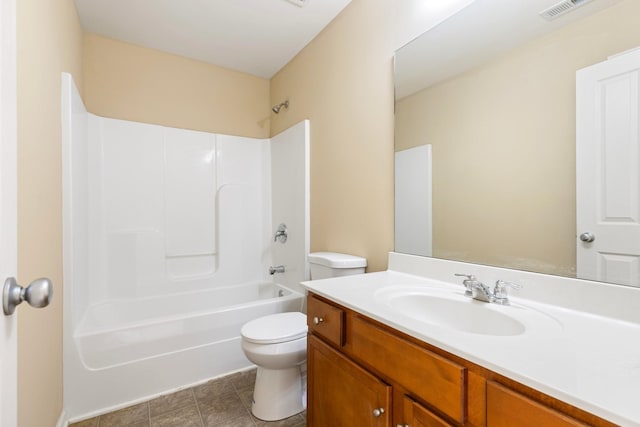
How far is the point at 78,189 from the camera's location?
1.90 meters

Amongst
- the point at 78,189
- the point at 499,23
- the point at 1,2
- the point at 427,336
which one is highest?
the point at 499,23

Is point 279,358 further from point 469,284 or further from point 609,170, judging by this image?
point 609,170

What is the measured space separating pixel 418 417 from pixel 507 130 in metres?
1.07

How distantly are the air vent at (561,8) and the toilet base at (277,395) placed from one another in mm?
1975

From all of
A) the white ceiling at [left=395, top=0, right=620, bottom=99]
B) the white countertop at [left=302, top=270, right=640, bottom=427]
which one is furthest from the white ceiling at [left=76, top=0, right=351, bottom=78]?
the white countertop at [left=302, top=270, right=640, bottom=427]

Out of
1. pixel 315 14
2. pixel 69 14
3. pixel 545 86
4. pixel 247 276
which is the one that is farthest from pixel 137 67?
pixel 545 86

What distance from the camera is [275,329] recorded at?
1686mm

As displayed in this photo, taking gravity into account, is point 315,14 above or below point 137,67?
above

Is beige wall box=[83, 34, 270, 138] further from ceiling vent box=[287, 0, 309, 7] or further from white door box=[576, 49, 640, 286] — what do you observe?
white door box=[576, 49, 640, 286]

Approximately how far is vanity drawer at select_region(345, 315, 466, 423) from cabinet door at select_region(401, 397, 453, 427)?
0.02 metres

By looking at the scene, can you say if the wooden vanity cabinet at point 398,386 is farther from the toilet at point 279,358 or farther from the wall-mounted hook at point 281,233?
the wall-mounted hook at point 281,233

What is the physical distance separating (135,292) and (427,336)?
2449 millimetres

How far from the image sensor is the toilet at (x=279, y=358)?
62.5 inches

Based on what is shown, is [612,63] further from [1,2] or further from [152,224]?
[152,224]
